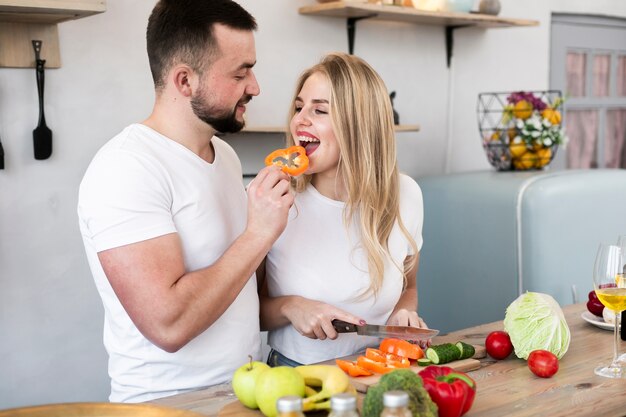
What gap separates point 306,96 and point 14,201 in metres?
1.05

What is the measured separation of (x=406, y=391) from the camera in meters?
1.21

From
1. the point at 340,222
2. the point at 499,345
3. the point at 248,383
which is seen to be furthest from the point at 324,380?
the point at 340,222

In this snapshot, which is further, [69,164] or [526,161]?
[526,161]

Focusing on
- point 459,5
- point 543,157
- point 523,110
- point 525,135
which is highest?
point 459,5

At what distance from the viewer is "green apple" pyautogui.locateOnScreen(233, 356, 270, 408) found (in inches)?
57.4

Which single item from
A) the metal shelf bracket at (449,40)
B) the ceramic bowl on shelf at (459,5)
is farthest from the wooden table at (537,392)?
the metal shelf bracket at (449,40)

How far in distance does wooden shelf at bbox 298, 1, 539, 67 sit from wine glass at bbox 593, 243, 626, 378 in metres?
1.73

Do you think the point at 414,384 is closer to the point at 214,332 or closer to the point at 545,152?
the point at 214,332

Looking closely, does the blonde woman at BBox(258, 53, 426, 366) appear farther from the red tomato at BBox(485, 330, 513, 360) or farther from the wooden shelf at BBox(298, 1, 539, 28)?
the wooden shelf at BBox(298, 1, 539, 28)

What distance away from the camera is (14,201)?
2570mm

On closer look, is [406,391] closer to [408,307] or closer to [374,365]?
[374,365]

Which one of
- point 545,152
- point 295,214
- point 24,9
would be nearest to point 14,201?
→ point 24,9

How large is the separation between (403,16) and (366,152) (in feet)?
4.76

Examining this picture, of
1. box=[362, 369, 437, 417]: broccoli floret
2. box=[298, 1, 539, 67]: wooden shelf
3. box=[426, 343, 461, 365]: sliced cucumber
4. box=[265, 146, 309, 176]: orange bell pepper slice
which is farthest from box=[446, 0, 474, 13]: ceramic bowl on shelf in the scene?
box=[362, 369, 437, 417]: broccoli floret
